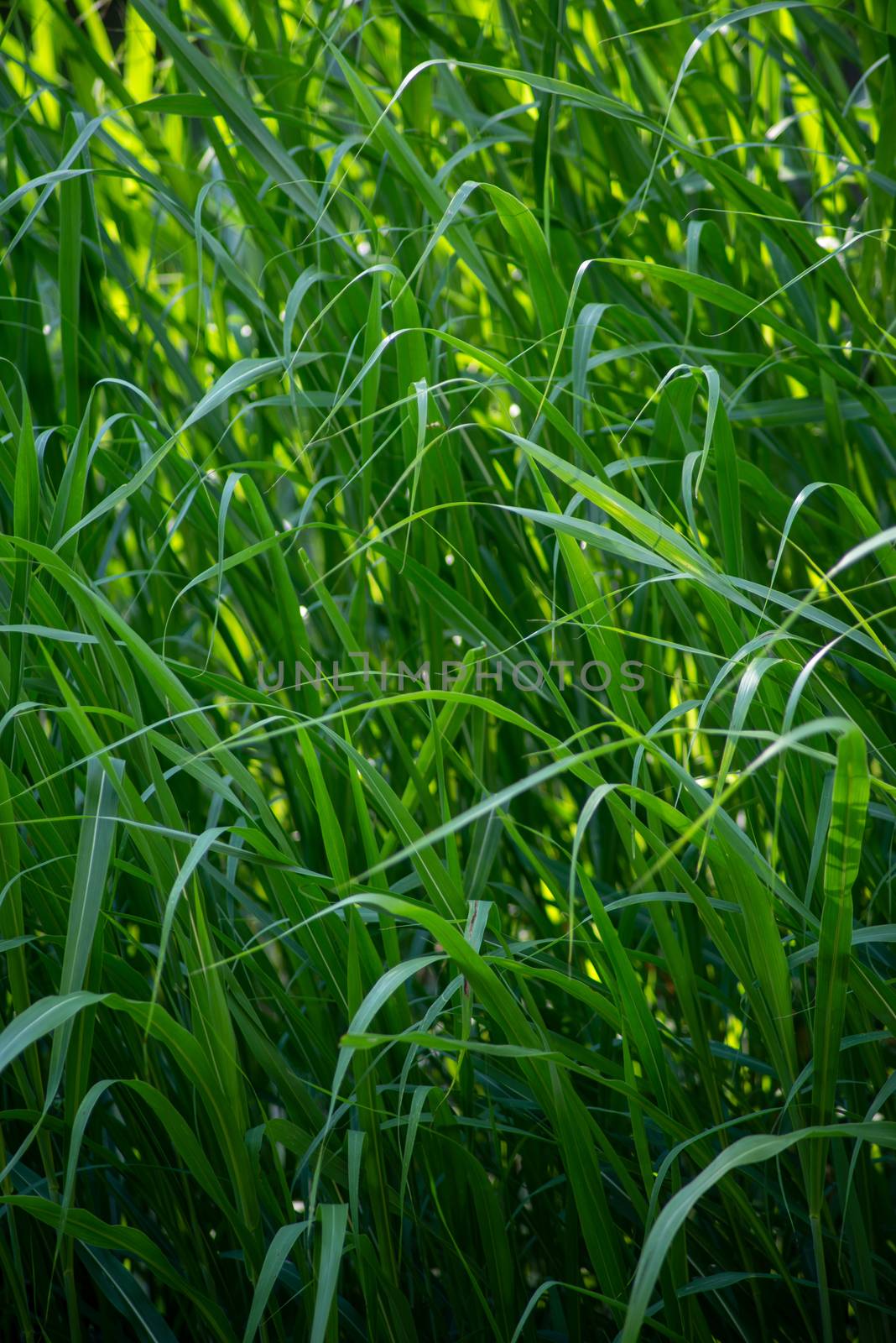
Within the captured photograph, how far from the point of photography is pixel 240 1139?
0.53 meters

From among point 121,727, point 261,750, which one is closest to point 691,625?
point 121,727

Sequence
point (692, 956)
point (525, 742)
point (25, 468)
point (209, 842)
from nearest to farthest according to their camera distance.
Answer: point (209, 842)
point (25, 468)
point (692, 956)
point (525, 742)

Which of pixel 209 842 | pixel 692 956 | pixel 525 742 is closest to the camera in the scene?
pixel 209 842

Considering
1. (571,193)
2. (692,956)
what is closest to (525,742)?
(692,956)

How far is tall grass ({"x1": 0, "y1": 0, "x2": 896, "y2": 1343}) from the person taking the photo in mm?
494

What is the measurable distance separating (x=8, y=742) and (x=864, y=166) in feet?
2.32

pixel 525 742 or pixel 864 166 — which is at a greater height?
pixel 864 166

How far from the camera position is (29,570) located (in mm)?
539

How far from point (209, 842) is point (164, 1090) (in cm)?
27

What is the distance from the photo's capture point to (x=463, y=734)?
31.2 inches

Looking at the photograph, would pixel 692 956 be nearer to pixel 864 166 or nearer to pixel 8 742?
pixel 8 742

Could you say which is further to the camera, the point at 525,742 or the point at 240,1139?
the point at 525,742

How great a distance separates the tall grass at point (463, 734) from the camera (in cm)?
49

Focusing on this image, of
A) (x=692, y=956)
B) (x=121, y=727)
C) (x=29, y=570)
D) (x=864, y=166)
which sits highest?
(x=864, y=166)
